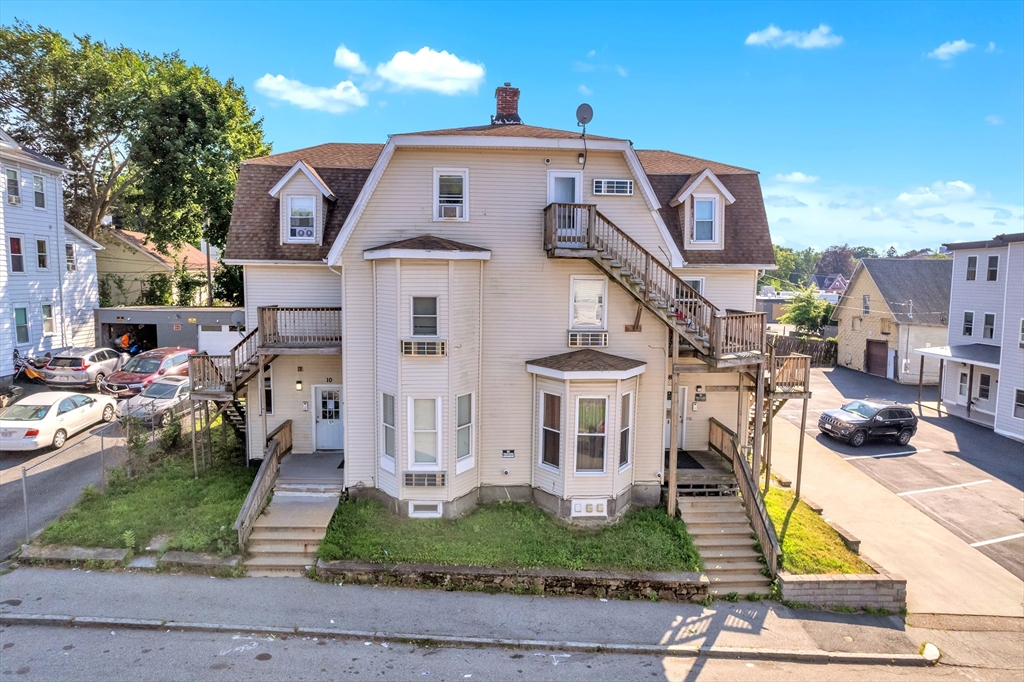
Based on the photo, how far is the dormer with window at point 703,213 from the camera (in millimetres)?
16250

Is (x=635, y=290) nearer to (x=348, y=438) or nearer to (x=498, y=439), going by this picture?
(x=498, y=439)

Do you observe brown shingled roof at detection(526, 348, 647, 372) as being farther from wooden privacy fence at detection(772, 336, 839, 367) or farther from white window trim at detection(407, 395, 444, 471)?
wooden privacy fence at detection(772, 336, 839, 367)

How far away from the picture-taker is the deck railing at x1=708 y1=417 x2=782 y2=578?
1253 cm

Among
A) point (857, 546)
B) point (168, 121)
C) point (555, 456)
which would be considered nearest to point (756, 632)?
point (857, 546)

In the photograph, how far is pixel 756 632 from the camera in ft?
35.7

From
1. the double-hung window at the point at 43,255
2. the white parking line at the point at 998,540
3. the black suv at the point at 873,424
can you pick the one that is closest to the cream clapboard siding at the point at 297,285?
the white parking line at the point at 998,540

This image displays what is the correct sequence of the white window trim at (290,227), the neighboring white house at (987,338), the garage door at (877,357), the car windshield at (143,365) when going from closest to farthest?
the white window trim at (290,227) → the car windshield at (143,365) → the neighboring white house at (987,338) → the garage door at (877,357)

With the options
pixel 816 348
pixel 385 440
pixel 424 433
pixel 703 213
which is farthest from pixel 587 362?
pixel 816 348

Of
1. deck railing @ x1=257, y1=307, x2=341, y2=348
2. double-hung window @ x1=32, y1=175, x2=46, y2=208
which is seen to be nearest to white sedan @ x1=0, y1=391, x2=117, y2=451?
deck railing @ x1=257, y1=307, x2=341, y2=348

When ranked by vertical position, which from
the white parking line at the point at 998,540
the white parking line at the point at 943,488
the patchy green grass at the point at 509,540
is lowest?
the white parking line at the point at 998,540

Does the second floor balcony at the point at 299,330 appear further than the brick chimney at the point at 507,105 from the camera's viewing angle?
No

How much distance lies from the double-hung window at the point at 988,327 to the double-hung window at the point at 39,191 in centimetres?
4678

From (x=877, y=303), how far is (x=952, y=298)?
23.8 feet

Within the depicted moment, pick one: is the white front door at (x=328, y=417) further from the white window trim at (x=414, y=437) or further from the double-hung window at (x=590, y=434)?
the double-hung window at (x=590, y=434)
